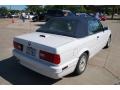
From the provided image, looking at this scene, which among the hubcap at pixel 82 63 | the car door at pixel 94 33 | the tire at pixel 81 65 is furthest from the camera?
the car door at pixel 94 33

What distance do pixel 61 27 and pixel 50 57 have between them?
1.43 metres

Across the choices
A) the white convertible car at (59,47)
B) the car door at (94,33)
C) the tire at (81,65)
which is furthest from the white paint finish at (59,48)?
the car door at (94,33)

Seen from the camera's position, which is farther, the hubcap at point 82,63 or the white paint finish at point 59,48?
the hubcap at point 82,63

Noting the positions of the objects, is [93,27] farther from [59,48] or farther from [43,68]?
[43,68]

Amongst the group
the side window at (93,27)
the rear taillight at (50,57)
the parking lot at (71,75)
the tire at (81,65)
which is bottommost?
the parking lot at (71,75)

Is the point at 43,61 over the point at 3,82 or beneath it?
over

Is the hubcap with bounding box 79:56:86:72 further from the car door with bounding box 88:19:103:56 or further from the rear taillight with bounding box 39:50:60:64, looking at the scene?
the rear taillight with bounding box 39:50:60:64

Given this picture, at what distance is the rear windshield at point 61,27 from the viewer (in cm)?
532

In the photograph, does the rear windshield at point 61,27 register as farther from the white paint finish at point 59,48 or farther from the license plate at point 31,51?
the license plate at point 31,51

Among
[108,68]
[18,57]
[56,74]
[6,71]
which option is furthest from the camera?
[108,68]
